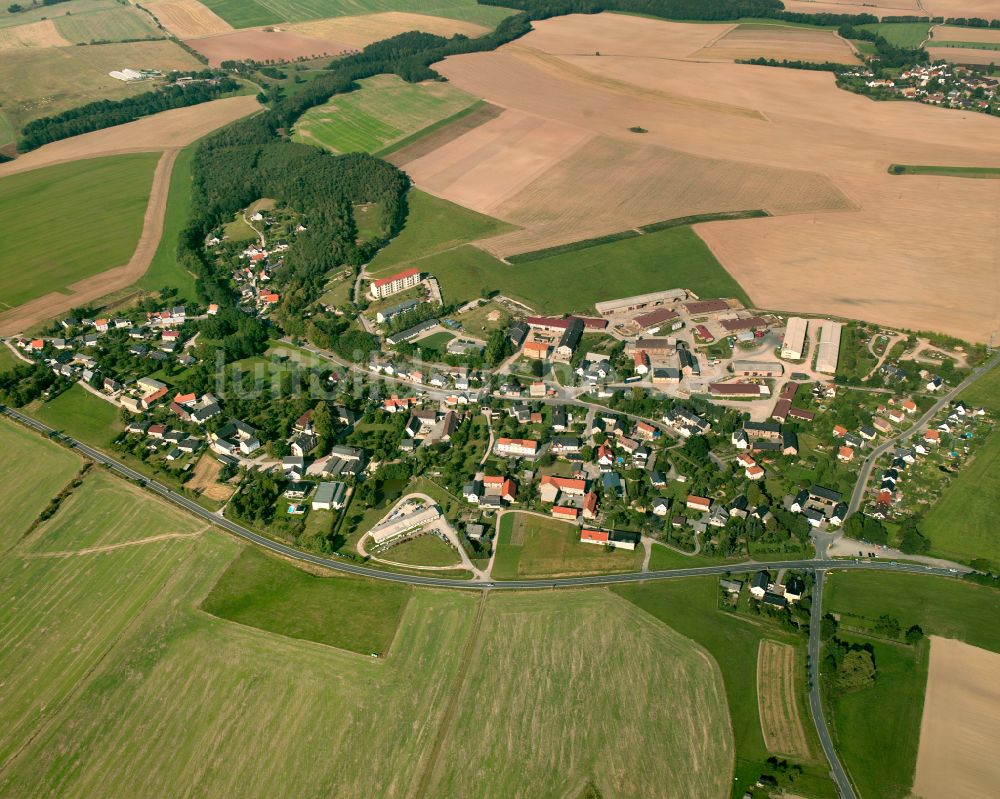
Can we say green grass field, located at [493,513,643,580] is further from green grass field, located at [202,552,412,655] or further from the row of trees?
the row of trees

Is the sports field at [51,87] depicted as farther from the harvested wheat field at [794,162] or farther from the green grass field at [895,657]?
the green grass field at [895,657]

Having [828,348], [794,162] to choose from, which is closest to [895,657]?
[828,348]

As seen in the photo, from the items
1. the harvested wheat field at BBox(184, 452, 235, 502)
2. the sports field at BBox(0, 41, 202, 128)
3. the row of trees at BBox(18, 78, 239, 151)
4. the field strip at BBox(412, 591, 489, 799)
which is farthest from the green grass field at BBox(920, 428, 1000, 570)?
the sports field at BBox(0, 41, 202, 128)

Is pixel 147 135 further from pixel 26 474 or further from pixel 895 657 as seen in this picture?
pixel 895 657

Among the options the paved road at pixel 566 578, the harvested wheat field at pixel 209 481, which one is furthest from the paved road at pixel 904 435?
the harvested wheat field at pixel 209 481

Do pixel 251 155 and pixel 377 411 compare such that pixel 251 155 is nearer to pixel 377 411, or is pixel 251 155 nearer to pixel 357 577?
pixel 377 411
